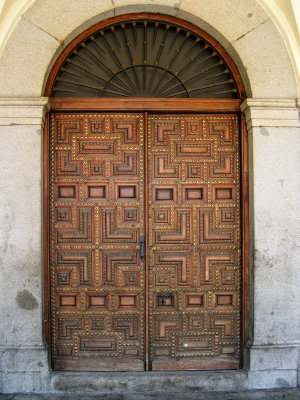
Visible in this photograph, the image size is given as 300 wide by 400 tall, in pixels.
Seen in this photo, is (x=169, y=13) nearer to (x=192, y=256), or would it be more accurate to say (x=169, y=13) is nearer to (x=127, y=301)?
(x=192, y=256)

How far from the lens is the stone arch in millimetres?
4129

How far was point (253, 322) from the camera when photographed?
13.9ft

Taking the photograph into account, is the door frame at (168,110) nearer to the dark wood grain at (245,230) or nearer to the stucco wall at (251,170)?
the dark wood grain at (245,230)

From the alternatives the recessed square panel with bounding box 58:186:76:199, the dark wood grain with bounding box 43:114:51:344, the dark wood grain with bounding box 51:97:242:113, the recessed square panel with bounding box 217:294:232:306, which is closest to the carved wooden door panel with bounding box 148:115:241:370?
the recessed square panel with bounding box 217:294:232:306

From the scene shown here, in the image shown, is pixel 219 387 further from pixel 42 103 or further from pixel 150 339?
pixel 42 103

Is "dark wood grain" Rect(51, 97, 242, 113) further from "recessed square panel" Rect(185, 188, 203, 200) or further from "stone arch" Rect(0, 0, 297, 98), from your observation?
"recessed square panel" Rect(185, 188, 203, 200)

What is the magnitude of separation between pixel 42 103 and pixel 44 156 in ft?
1.81

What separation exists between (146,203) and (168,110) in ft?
3.37

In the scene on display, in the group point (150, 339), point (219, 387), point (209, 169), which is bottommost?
point (219, 387)

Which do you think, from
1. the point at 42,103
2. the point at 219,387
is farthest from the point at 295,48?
the point at 219,387

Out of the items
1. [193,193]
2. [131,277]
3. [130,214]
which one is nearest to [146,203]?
[130,214]

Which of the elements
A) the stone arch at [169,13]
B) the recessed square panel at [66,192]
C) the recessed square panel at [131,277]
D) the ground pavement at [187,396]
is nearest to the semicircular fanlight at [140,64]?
the stone arch at [169,13]

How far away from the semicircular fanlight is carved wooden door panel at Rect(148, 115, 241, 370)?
1.30 feet

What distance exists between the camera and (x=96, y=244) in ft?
14.5
